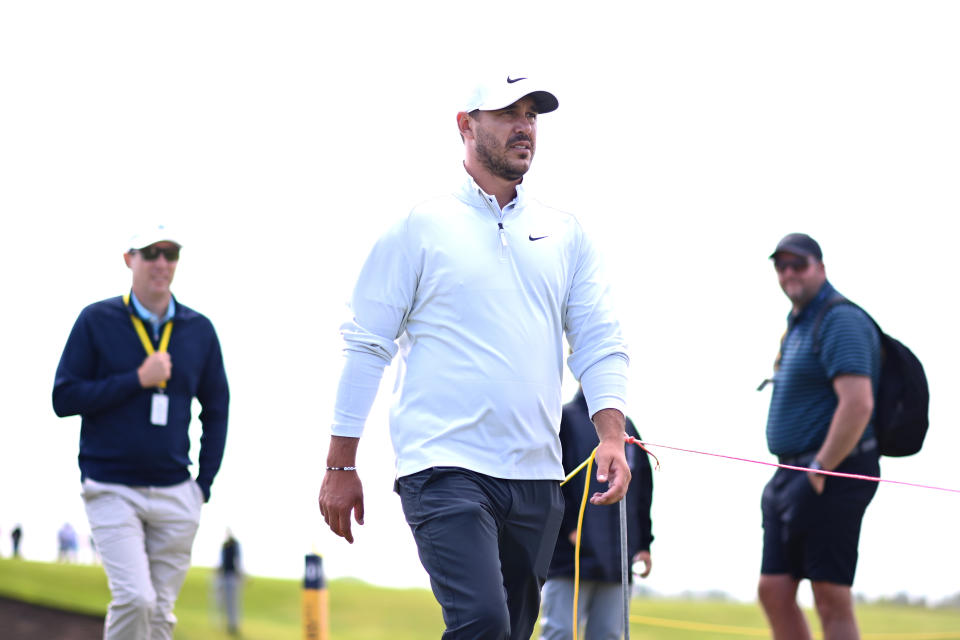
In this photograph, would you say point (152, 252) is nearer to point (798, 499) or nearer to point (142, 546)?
point (142, 546)

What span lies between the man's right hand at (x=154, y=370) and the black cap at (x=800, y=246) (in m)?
3.36

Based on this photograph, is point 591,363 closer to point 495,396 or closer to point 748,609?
point 495,396

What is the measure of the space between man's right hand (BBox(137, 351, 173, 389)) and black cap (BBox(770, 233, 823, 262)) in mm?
3359

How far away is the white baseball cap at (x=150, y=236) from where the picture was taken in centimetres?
587

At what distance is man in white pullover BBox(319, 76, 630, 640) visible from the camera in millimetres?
3553

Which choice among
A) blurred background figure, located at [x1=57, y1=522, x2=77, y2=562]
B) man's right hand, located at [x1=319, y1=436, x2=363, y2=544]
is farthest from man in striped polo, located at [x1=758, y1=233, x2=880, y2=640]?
blurred background figure, located at [x1=57, y1=522, x2=77, y2=562]

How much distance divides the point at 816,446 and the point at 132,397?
3.62 metres

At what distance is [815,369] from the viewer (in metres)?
5.79

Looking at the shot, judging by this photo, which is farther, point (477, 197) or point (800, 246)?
point (800, 246)

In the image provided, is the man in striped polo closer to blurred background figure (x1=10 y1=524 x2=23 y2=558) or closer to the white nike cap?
the white nike cap

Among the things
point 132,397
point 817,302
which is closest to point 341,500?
point 132,397

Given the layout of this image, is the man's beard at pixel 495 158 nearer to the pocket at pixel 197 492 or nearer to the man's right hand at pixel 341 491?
the man's right hand at pixel 341 491

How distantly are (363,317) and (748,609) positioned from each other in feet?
38.1

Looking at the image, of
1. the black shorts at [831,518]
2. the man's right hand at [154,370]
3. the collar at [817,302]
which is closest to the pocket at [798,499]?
the black shorts at [831,518]
